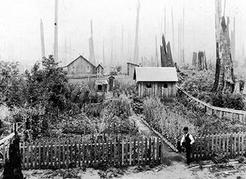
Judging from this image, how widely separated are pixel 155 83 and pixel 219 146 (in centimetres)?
1452

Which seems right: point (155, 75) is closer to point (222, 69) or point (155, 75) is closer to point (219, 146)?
point (222, 69)

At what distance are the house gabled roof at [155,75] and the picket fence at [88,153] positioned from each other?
48.0ft

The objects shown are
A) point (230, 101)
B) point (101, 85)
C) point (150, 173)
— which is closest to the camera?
point (150, 173)

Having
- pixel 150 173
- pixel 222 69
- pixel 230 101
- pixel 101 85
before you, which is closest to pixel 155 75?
pixel 101 85

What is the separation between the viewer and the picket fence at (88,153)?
27.6 ft

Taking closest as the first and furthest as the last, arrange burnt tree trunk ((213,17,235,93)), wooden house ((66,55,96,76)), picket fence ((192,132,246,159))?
picket fence ((192,132,246,159)) → burnt tree trunk ((213,17,235,93)) → wooden house ((66,55,96,76))

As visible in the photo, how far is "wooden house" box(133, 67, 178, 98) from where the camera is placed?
23.4 m

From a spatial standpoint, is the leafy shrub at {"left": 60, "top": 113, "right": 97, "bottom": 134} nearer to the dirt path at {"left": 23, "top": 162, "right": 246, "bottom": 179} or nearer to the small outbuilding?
the dirt path at {"left": 23, "top": 162, "right": 246, "bottom": 179}

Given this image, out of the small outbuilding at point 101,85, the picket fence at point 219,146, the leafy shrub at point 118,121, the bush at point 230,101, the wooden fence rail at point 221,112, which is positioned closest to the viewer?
the picket fence at point 219,146

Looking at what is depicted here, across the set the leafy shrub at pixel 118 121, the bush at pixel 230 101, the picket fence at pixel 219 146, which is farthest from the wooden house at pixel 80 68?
the picket fence at pixel 219 146

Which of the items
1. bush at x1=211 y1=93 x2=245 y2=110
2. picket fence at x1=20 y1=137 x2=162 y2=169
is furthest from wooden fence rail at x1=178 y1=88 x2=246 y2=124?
picket fence at x1=20 y1=137 x2=162 y2=169

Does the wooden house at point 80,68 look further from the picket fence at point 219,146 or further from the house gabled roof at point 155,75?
the picket fence at point 219,146

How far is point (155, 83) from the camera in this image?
77.6 feet

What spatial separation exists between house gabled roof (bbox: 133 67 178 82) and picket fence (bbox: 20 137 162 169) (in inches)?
576
